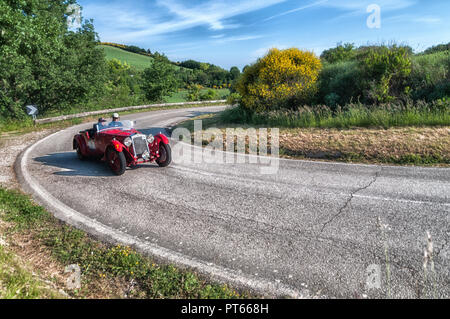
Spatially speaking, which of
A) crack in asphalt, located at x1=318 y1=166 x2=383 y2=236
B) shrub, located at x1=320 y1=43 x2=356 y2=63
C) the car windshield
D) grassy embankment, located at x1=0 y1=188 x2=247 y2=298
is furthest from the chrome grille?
shrub, located at x1=320 y1=43 x2=356 y2=63

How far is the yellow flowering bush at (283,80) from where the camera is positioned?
14000mm

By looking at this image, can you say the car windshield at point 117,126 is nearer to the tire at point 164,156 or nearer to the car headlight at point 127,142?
the car headlight at point 127,142

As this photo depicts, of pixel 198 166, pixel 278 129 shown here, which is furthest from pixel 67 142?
pixel 278 129

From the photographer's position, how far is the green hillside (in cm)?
7556

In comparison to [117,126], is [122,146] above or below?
below

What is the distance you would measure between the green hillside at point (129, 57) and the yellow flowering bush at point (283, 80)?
65470 mm

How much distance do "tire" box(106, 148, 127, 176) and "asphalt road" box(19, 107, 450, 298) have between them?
27cm

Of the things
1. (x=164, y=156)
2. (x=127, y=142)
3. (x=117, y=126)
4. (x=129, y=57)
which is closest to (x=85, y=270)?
(x=127, y=142)

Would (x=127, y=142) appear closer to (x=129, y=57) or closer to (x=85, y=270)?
(x=85, y=270)

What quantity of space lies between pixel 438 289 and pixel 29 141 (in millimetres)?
15620

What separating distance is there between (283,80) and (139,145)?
28.8 ft

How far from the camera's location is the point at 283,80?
565 inches

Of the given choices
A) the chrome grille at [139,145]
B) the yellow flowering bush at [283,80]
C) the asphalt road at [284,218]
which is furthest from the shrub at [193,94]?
the asphalt road at [284,218]
